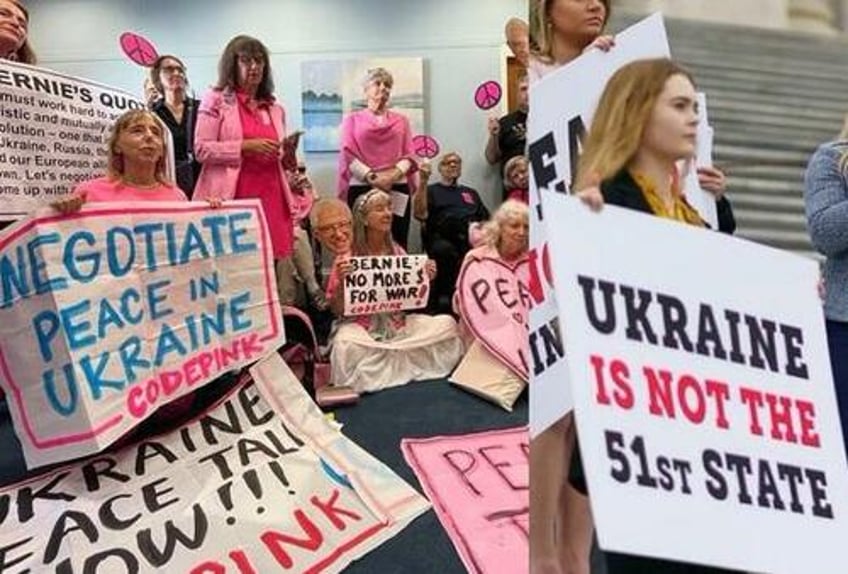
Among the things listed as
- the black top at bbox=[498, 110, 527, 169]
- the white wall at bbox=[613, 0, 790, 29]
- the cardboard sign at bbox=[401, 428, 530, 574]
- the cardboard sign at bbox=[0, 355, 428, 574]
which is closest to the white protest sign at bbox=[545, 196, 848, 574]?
the white wall at bbox=[613, 0, 790, 29]

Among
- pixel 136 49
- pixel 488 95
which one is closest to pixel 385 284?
pixel 136 49

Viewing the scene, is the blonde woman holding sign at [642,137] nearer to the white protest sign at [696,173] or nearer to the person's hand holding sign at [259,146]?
the white protest sign at [696,173]

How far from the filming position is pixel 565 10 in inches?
40.4

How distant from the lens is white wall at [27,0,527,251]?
17.1 feet

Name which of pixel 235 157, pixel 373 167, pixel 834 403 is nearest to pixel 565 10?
pixel 834 403

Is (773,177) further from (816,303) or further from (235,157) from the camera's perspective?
(235,157)

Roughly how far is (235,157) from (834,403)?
2203 mm

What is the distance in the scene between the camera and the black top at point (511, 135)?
4160 millimetres

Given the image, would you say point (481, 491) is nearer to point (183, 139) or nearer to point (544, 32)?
point (544, 32)

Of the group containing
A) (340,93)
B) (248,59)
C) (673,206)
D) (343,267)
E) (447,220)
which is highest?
(340,93)

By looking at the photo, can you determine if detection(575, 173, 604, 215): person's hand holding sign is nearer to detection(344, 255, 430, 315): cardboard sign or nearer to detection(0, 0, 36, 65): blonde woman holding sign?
detection(0, 0, 36, 65): blonde woman holding sign

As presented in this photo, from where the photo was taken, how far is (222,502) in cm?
189

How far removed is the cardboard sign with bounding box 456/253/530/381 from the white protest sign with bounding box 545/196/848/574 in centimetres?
211

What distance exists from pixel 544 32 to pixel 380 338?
231 cm
